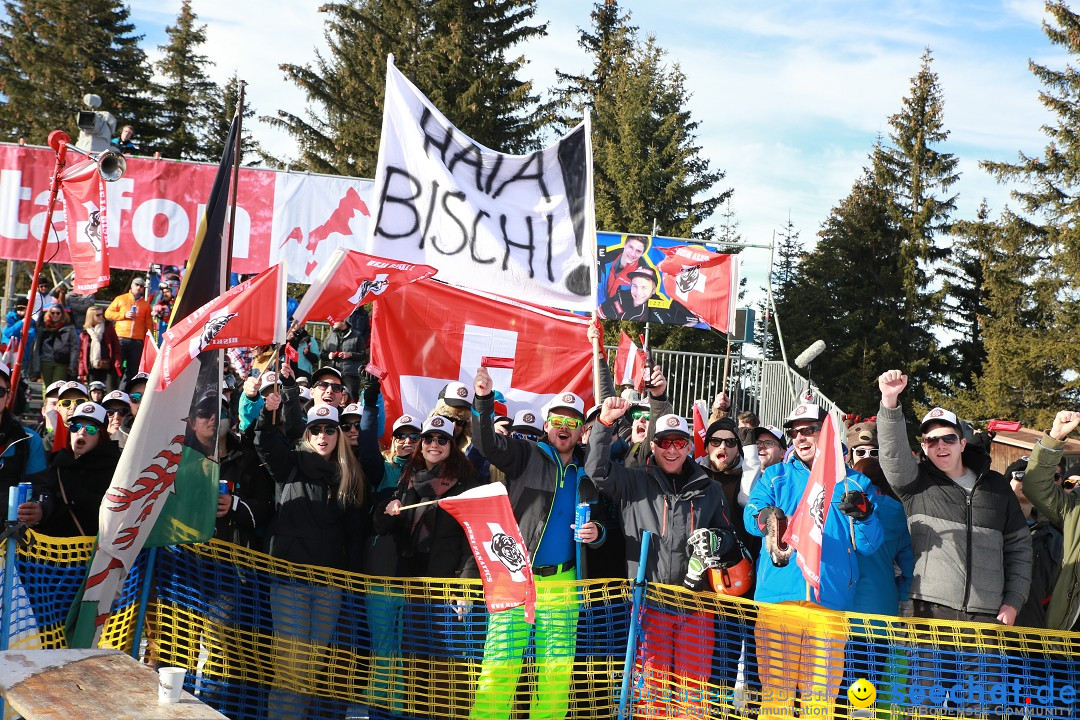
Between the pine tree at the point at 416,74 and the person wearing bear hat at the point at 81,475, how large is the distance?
2382cm

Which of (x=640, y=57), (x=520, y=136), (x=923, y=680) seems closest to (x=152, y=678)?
(x=923, y=680)

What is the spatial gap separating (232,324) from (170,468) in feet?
2.61

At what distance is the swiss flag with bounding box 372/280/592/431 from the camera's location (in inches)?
366

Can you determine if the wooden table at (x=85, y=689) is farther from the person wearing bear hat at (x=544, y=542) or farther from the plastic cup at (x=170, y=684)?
the person wearing bear hat at (x=544, y=542)

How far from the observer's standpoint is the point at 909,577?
215 inches

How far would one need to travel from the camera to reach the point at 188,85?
38.7 m

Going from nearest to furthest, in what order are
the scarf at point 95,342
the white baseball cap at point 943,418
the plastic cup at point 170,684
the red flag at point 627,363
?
1. the plastic cup at point 170,684
2. the white baseball cap at point 943,418
3. the red flag at point 627,363
4. the scarf at point 95,342

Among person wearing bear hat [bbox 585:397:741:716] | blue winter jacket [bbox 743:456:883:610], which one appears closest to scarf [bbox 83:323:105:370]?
person wearing bear hat [bbox 585:397:741:716]

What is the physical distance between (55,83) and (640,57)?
1906 cm

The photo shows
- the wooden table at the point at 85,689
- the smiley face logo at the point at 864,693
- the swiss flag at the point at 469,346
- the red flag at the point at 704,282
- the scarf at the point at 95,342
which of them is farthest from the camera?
the red flag at the point at 704,282

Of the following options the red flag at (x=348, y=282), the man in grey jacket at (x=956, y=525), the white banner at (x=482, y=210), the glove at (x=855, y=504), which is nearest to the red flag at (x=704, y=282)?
the white banner at (x=482, y=210)

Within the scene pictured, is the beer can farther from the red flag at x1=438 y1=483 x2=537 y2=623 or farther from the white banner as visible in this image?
the white banner

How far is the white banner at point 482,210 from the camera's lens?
8.62 m

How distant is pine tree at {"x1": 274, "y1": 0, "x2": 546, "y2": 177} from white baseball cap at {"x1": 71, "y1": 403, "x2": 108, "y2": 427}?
78.1ft
